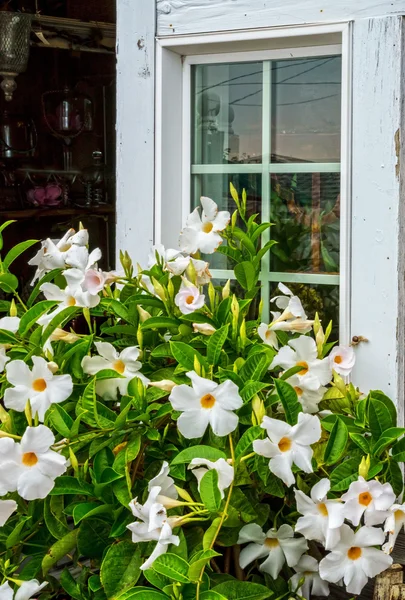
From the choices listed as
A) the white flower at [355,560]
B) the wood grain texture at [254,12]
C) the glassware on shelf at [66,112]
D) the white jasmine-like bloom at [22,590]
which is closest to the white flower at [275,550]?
the white flower at [355,560]

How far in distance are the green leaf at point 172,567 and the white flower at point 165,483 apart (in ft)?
0.37

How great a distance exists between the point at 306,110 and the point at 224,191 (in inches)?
9.8

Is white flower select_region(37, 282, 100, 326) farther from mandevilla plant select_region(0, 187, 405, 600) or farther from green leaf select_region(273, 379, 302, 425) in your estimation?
green leaf select_region(273, 379, 302, 425)

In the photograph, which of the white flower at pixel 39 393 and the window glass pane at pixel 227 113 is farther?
the window glass pane at pixel 227 113

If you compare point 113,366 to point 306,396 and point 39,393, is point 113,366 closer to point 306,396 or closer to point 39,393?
point 39,393

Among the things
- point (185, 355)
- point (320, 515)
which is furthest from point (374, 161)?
point (320, 515)

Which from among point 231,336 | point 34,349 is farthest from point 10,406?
point 231,336

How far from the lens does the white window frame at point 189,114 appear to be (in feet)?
5.38

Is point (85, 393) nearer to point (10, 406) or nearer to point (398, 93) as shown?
point (10, 406)

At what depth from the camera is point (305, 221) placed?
1779 mm

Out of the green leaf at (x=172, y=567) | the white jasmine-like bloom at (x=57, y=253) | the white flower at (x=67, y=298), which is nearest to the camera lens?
the green leaf at (x=172, y=567)

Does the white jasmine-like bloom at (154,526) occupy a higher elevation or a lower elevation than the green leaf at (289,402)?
lower

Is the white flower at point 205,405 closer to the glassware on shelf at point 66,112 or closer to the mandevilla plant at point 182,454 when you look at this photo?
the mandevilla plant at point 182,454

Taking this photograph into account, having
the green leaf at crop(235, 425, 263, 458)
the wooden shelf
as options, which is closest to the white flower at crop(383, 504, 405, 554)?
the green leaf at crop(235, 425, 263, 458)
